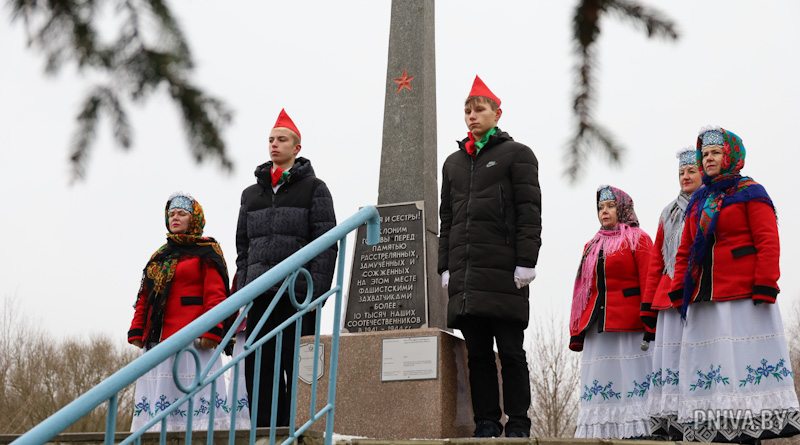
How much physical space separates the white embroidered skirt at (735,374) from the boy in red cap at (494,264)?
31.1 inches

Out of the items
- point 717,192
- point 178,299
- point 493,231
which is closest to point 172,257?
point 178,299

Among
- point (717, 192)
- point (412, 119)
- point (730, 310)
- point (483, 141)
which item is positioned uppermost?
point (412, 119)

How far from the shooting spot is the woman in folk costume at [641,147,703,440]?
201 inches

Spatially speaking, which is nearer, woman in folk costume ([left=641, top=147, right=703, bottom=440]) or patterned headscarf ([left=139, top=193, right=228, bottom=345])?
woman in folk costume ([left=641, top=147, right=703, bottom=440])

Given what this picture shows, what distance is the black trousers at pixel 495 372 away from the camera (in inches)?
201

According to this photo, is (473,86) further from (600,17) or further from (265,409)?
(600,17)

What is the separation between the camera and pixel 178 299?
18.2 ft

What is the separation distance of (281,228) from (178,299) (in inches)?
30.3

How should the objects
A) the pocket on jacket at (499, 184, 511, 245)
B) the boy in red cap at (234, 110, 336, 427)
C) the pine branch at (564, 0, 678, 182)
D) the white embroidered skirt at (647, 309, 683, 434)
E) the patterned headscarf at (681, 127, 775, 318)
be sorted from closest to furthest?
the pine branch at (564, 0, 678, 182) → the boy in red cap at (234, 110, 336, 427) → the patterned headscarf at (681, 127, 775, 318) → the white embroidered skirt at (647, 309, 683, 434) → the pocket on jacket at (499, 184, 511, 245)

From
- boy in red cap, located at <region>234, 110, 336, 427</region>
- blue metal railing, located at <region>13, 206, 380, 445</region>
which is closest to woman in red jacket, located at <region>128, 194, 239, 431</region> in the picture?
boy in red cap, located at <region>234, 110, 336, 427</region>

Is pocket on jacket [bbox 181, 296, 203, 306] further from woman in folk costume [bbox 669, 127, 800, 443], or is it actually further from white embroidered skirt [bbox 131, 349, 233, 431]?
woman in folk costume [bbox 669, 127, 800, 443]

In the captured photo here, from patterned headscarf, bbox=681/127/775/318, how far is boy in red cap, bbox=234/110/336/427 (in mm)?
1701

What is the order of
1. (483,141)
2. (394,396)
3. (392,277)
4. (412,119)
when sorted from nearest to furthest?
(483,141), (394,396), (392,277), (412,119)

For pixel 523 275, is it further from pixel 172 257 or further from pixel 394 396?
pixel 172 257
